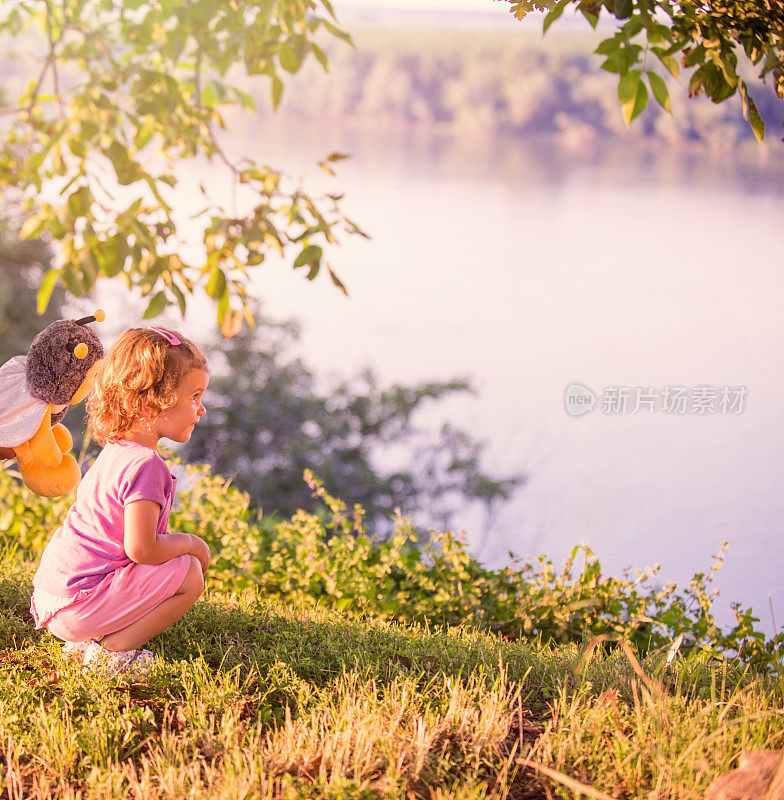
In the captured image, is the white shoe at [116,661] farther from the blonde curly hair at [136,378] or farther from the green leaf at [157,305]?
the green leaf at [157,305]

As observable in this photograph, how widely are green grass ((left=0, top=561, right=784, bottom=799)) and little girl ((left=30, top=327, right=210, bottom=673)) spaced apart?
0.14m

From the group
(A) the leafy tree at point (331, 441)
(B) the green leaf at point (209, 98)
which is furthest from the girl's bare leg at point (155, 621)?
(A) the leafy tree at point (331, 441)

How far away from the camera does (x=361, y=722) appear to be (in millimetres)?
1937

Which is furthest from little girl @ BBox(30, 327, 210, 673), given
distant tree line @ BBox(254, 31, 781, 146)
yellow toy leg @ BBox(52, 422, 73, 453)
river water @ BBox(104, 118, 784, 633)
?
distant tree line @ BBox(254, 31, 781, 146)

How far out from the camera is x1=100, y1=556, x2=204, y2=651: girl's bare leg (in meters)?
2.20

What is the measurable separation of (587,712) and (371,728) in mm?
543

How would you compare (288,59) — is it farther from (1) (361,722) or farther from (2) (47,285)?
(1) (361,722)

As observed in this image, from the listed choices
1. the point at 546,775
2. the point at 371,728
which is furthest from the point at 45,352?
the point at 546,775

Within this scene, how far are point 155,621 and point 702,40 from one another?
2.05m

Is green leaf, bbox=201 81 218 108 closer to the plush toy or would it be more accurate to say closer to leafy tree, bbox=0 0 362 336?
leafy tree, bbox=0 0 362 336

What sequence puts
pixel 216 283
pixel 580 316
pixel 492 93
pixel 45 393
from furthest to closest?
1. pixel 492 93
2. pixel 580 316
3. pixel 216 283
4. pixel 45 393

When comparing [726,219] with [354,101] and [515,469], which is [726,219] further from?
[354,101]

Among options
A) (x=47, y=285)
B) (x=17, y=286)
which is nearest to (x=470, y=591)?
(x=47, y=285)

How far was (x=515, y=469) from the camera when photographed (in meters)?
5.79
